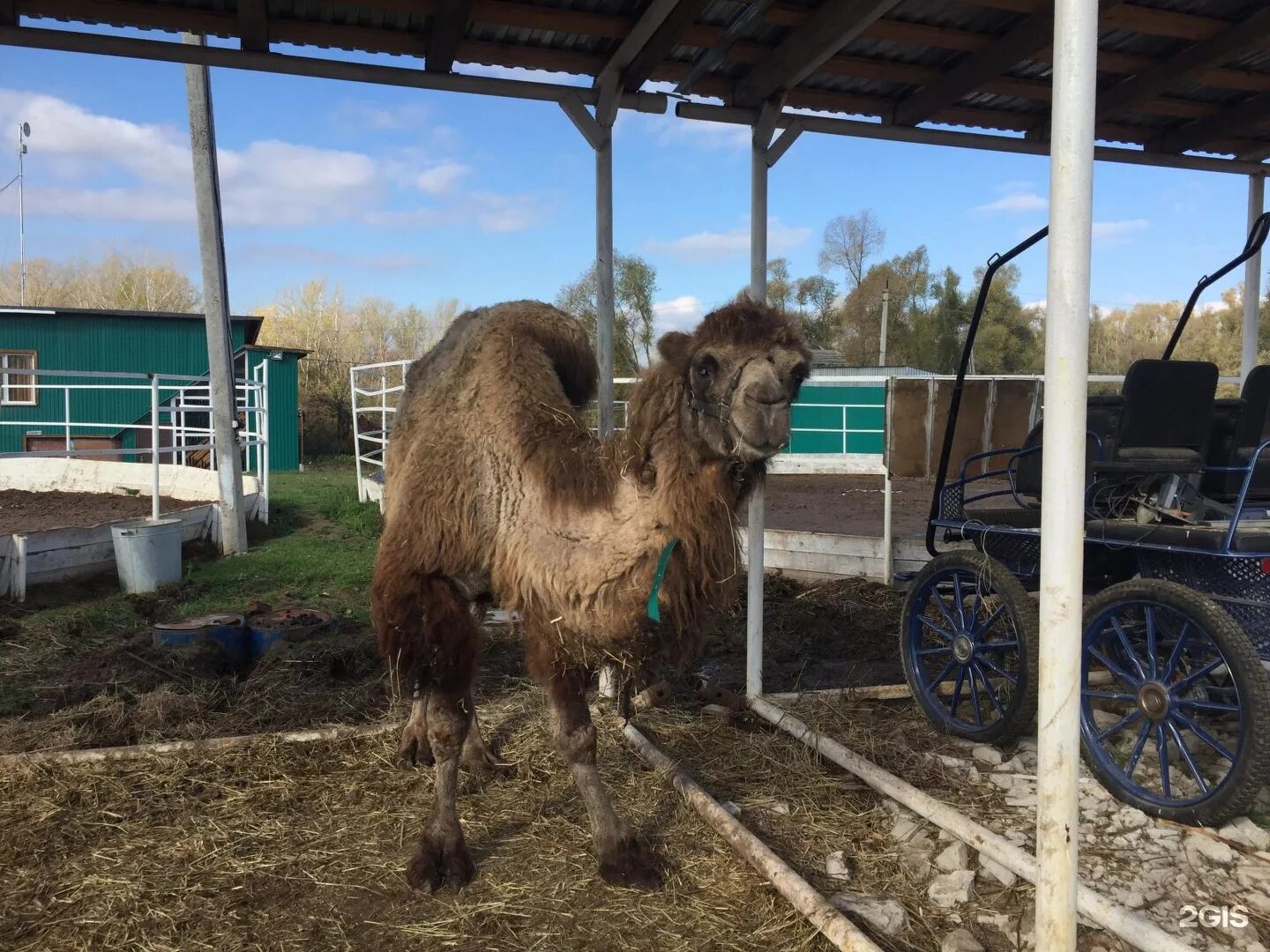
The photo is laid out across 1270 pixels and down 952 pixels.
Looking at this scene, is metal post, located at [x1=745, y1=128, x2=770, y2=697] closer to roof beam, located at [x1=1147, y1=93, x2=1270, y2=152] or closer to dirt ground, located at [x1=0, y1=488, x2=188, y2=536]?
roof beam, located at [x1=1147, y1=93, x2=1270, y2=152]

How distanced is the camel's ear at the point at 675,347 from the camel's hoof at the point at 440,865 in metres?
2.16

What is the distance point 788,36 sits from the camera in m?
4.52

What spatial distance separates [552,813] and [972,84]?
14.3ft

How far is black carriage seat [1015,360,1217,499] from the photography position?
14.8 ft

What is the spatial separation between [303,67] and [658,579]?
131 inches

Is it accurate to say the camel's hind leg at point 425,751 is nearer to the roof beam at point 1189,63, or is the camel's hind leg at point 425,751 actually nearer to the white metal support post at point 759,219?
the white metal support post at point 759,219

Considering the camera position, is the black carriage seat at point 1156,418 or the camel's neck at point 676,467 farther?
the black carriage seat at point 1156,418

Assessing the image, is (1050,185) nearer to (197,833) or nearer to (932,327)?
(197,833)

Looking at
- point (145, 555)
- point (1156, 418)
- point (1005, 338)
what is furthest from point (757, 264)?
point (1005, 338)

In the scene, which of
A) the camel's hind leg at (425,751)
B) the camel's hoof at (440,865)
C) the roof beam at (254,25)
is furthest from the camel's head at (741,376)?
the roof beam at (254,25)

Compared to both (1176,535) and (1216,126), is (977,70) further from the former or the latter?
(1176,535)

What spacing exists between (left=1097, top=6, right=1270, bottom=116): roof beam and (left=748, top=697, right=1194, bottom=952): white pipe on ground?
4.02 m

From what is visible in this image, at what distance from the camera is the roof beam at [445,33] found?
405 centimetres

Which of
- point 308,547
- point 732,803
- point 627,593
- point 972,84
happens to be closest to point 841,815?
point 732,803
